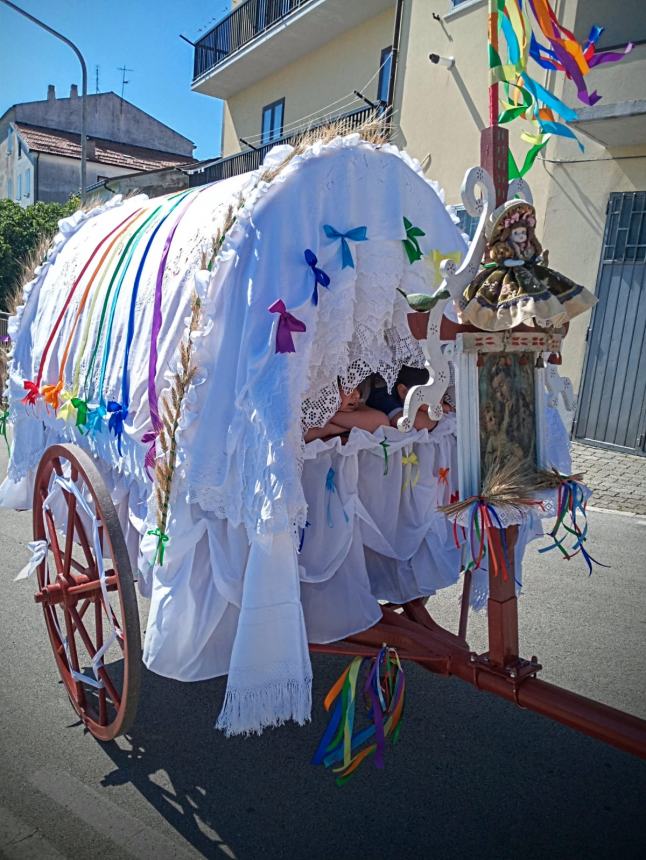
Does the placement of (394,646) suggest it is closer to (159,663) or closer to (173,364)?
(159,663)

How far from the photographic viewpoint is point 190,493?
7.33 ft

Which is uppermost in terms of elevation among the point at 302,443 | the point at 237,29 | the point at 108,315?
the point at 237,29

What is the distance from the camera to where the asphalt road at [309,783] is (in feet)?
7.45

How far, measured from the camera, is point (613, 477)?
6.98 meters

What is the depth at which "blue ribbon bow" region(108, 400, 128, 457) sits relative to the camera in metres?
2.71

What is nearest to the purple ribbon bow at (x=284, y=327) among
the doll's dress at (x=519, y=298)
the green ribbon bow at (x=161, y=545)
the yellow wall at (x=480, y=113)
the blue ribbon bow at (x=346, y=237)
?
the blue ribbon bow at (x=346, y=237)

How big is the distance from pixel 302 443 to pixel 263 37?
537 inches

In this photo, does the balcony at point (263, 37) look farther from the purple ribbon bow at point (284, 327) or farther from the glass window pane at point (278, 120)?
the purple ribbon bow at point (284, 327)

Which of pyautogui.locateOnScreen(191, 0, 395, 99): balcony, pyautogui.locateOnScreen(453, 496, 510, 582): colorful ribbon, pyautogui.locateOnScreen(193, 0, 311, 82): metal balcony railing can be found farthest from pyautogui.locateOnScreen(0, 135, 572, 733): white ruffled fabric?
pyautogui.locateOnScreen(193, 0, 311, 82): metal balcony railing

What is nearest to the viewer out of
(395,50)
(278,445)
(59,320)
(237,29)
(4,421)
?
(278,445)

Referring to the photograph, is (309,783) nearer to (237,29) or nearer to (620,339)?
(620,339)

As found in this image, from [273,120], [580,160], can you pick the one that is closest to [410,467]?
[580,160]

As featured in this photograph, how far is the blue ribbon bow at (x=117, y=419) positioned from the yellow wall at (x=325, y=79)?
33.1ft

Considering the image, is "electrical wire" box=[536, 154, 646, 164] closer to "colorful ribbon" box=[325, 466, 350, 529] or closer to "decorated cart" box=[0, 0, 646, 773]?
"decorated cart" box=[0, 0, 646, 773]
